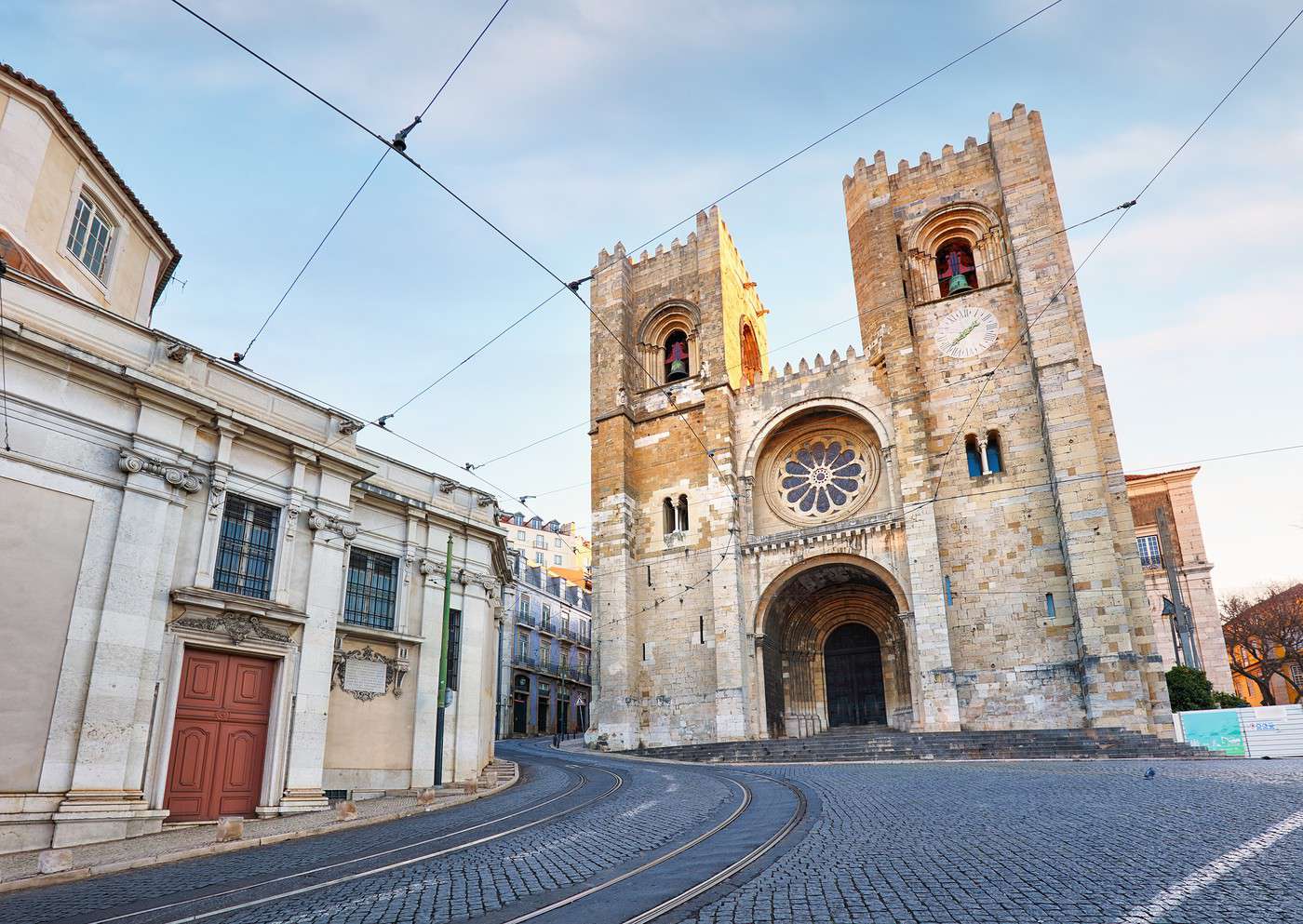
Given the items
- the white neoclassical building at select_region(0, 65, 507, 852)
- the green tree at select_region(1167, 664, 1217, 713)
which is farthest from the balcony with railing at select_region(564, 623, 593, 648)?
the white neoclassical building at select_region(0, 65, 507, 852)

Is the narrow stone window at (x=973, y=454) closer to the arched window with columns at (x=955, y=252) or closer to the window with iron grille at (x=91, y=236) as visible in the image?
the arched window with columns at (x=955, y=252)

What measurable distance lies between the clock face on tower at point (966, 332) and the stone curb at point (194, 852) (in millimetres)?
19696

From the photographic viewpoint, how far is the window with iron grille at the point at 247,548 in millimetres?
11883

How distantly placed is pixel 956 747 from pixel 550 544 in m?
51.3

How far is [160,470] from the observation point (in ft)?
35.7

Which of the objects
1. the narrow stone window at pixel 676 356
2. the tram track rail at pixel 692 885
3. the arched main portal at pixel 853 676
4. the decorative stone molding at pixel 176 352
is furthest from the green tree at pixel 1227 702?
the decorative stone molding at pixel 176 352

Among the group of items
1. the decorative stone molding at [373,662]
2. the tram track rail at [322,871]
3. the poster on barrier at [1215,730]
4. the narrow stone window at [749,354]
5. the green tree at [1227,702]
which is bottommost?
the tram track rail at [322,871]

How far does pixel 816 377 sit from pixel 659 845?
2132 cm

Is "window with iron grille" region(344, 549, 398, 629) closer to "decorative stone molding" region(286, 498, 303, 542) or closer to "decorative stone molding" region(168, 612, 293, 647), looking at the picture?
"decorative stone molding" region(286, 498, 303, 542)

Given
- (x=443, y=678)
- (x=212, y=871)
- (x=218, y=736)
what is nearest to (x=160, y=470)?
(x=218, y=736)

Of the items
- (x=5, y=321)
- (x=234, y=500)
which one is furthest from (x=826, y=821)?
(x=5, y=321)

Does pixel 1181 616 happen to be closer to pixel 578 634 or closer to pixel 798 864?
pixel 578 634

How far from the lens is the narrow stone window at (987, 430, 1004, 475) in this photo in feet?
75.8

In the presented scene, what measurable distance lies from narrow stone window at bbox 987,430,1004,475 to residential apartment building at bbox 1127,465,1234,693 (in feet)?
45.2
